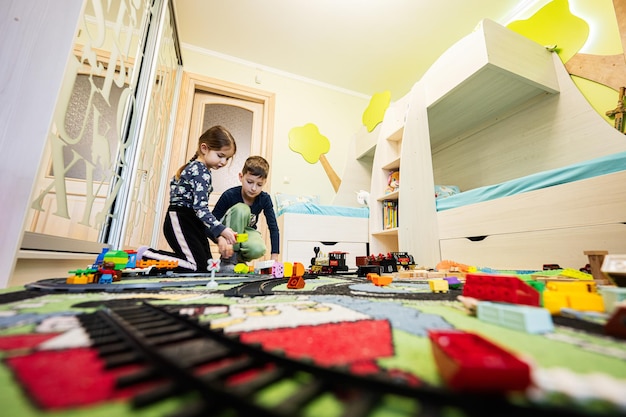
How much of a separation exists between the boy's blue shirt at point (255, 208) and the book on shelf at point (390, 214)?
0.93 meters

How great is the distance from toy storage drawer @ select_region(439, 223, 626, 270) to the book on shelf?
1.89 feet

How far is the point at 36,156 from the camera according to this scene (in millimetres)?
716

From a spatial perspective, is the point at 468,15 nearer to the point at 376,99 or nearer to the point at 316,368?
the point at 376,99

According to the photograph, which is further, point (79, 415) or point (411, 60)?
point (411, 60)

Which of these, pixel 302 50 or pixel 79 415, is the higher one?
pixel 302 50

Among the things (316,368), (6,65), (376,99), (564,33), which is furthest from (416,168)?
(6,65)

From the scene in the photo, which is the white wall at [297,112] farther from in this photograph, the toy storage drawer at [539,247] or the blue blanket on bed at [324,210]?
the toy storage drawer at [539,247]

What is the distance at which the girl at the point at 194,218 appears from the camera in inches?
54.2

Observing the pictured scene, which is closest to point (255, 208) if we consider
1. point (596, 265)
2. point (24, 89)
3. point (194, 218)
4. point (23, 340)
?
point (194, 218)

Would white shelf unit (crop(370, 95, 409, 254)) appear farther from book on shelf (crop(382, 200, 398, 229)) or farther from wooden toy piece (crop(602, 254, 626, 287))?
wooden toy piece (crop(602, 254, 626, 287))

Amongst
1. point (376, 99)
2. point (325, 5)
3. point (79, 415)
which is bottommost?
point (79, 415)

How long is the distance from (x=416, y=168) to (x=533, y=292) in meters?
1.44

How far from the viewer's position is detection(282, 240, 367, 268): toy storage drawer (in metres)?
1.96

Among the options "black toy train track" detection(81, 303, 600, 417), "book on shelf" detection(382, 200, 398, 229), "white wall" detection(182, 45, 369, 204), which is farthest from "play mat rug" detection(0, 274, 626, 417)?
"white wall" detection(182, 45, 369, 204)
